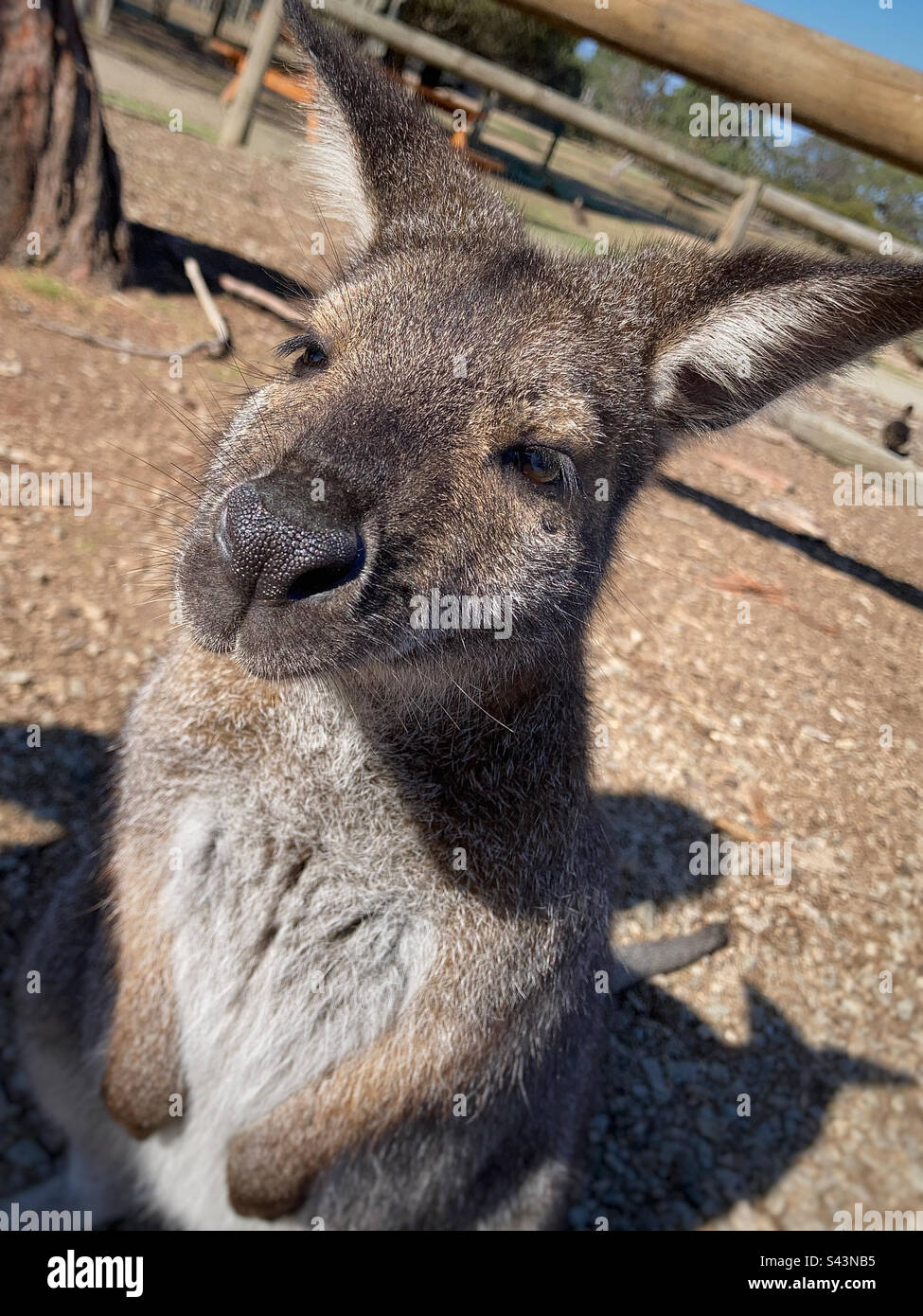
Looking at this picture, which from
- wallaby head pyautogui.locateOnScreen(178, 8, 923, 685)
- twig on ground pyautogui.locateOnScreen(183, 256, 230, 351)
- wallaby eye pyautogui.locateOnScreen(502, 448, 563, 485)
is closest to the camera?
wallaby head pyautogui.locateOnScreen(178, 8, 923, 685)

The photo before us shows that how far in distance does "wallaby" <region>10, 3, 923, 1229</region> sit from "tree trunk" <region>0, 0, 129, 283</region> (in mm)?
3743

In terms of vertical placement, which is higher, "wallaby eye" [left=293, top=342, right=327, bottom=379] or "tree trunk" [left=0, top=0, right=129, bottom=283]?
"wallaby eye" [left=293, top=342, right=327, bottom=379]

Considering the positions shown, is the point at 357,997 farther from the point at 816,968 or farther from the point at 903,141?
the point at 903,141

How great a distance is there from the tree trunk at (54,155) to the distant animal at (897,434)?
20.7 feet

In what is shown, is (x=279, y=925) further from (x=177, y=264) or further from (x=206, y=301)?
(x=177, y=264)

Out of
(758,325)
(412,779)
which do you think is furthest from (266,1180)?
(758,325)

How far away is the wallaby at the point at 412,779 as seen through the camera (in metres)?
1.91

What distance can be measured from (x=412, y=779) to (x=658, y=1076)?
5.69ft

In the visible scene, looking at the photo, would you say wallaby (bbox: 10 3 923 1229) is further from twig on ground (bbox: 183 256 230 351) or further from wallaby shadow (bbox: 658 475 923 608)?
wallaby shadow (bbox: 658 475 923 608)

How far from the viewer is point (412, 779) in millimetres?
2186

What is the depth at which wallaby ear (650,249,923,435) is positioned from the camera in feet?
5.98

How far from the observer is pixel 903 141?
10.7ft

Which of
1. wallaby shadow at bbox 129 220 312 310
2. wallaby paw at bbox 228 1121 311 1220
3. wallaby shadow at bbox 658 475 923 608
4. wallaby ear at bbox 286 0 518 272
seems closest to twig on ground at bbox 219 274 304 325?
wallaby shadow at bbox 129 220 312 310

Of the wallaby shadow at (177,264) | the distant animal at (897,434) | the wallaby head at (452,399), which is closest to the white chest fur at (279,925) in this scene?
the wallaby head at (452,399)
